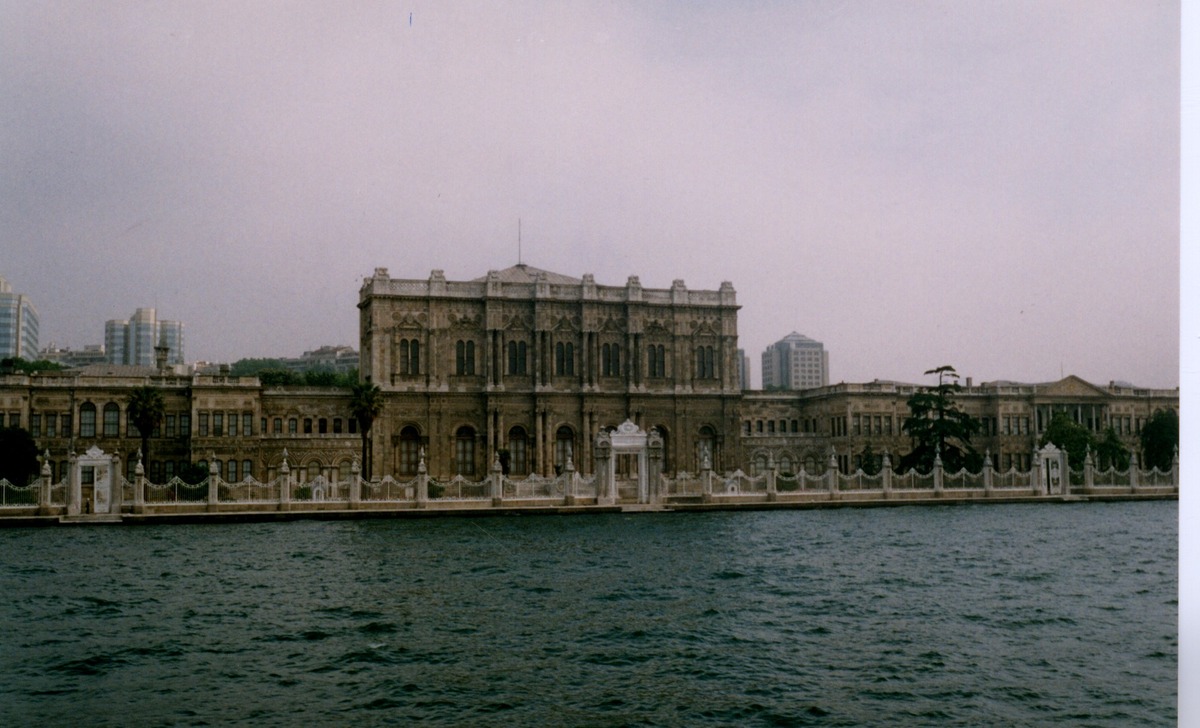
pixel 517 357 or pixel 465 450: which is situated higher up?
pixel 517 357

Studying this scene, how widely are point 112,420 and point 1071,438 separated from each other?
47.2 m

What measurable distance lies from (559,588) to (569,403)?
112 feet

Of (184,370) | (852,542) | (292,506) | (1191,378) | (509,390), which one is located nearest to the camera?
(1191,378)

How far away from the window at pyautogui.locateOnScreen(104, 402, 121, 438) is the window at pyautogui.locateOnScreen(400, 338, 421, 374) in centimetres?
1275

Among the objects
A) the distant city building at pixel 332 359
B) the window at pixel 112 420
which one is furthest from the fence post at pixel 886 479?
the distant city building at pixel 332 359

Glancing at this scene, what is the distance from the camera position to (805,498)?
42.8 m

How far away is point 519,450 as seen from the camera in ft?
179

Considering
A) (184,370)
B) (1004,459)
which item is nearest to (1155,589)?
(1004,459)

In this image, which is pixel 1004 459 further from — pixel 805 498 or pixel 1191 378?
pixel 1191 378

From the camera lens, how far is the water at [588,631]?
12.9 meters

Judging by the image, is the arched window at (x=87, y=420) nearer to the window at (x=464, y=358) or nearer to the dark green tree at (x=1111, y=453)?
the window at (x=464, y=358)

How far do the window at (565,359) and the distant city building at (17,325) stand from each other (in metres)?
23.0

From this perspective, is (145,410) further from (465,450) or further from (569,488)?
(569,488)

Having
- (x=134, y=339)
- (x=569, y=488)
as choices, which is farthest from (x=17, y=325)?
(x=134, y=339)
